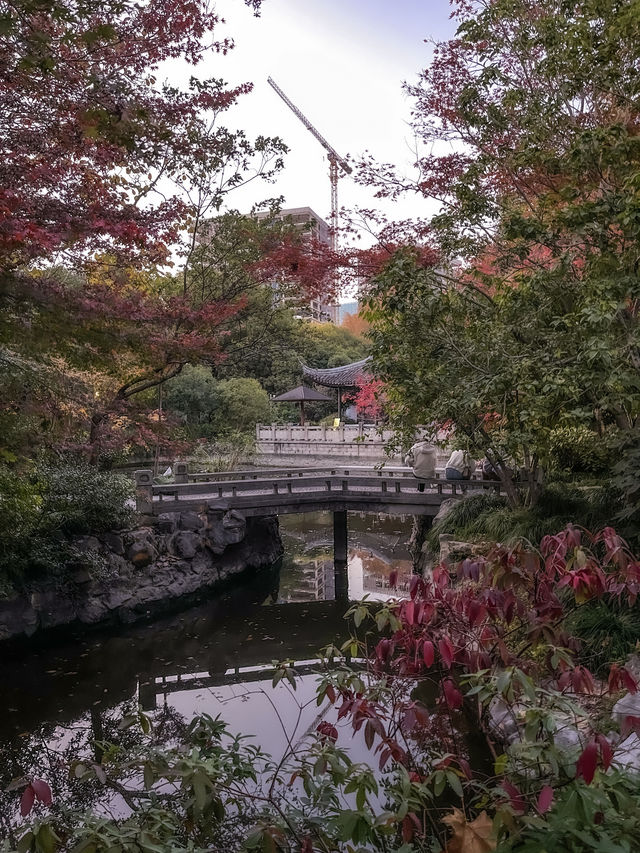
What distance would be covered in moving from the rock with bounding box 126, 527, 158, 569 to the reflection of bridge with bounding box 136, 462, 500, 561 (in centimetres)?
61

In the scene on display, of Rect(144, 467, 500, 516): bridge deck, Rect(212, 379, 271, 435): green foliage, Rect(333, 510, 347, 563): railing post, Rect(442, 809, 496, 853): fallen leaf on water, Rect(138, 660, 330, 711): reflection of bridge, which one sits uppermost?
Rect(212, 379, 271, 435): green foliage

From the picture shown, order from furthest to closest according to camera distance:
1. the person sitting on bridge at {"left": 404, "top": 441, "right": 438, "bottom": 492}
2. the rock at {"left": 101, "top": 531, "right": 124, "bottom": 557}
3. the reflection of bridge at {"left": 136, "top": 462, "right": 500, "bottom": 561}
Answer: the person sitting on bridge at {"left": 404, "top": 441, "right": 438, "bottom": 492}
the reflection of bridge at {"left": 136, "top": 462, "right": 500, "bottom": 561}
the rock at {"left": 101, "top": 531, "right": 124, "bottom": 557}

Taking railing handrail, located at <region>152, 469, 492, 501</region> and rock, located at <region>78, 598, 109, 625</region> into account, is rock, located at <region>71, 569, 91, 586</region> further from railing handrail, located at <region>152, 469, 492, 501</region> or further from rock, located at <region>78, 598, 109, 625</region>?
railing handrail, located at <region>152, 469, 492, 501</region>

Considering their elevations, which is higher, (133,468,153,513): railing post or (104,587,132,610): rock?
(133,468,153,513): railing post

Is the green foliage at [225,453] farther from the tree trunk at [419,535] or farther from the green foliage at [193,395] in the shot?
the tree trunk at [419,535]

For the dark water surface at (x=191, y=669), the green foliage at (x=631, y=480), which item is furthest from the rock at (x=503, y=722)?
the green foliage at (x=631, y=480)

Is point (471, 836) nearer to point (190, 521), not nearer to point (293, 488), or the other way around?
point (190, 521)

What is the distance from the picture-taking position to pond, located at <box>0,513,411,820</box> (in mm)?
5508

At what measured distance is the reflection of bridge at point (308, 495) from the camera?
1037 cm

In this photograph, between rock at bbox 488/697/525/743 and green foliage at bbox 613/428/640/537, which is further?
green foliage at bbox 613/428/640/537

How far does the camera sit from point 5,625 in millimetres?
7648

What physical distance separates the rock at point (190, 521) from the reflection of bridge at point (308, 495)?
12cm

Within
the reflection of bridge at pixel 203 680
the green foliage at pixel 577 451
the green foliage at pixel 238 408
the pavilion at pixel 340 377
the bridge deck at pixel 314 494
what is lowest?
the reflection of bridge at pixel 203 680

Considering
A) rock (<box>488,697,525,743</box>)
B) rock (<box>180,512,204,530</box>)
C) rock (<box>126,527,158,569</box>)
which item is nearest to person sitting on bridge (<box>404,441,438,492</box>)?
rock (<box>180,512,204,530</box>)
